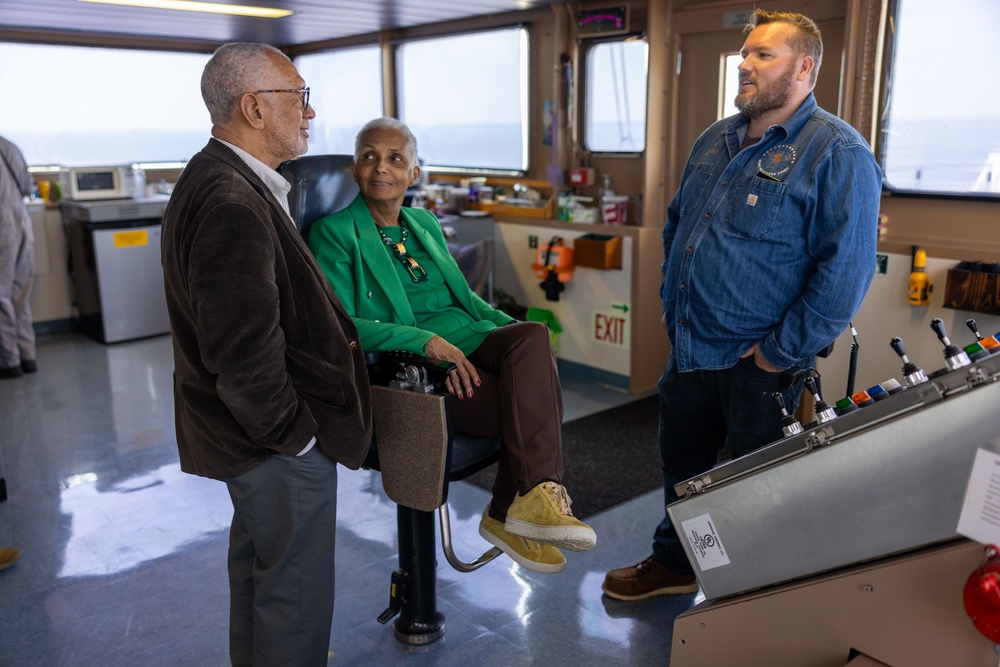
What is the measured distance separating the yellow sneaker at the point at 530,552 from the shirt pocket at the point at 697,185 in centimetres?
104

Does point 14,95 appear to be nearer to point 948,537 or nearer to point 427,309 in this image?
point 427,309

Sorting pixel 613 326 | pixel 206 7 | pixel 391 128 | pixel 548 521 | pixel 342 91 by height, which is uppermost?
pixel 206 7

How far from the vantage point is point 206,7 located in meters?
5.30

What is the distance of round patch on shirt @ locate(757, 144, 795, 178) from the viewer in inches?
87.0

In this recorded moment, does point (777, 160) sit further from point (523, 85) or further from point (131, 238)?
point (131, 238)

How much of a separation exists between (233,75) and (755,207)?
1.33 m

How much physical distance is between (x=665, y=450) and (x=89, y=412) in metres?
3.43

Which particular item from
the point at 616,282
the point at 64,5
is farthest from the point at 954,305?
the point at 64,5

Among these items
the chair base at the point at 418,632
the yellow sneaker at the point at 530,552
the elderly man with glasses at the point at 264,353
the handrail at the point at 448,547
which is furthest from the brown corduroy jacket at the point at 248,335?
the chair base at the point at 418,632

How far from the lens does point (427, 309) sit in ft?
8.13

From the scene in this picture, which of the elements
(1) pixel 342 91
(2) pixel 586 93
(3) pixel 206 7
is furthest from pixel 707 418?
(1) pixel 342 91

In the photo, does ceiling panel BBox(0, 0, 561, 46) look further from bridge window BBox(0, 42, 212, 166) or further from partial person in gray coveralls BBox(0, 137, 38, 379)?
partial person in gray coveralls BBox(0, 137, 38, 379)

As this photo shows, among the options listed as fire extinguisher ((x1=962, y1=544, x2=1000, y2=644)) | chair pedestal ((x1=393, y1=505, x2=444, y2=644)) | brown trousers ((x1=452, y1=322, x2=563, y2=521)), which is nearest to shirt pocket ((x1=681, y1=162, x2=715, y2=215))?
brown trousers ((x1=452, y1=322, x2=563, y2=521))

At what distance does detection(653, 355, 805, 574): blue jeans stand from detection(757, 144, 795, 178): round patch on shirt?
1.66ft
